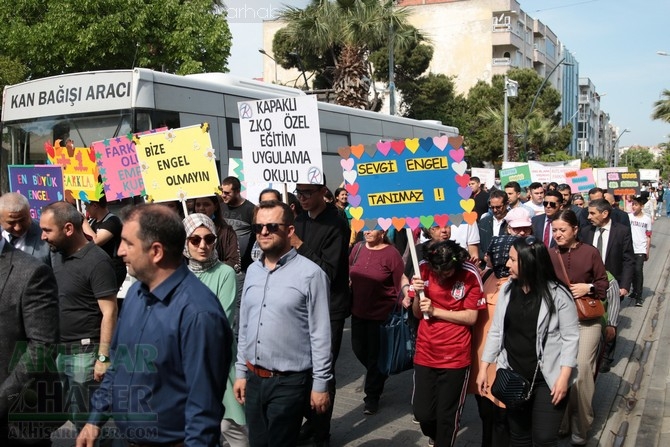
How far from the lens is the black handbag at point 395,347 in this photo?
20.5ft

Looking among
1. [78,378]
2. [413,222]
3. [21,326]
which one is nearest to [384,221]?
[413,222]

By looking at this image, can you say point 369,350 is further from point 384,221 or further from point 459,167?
point 459,167

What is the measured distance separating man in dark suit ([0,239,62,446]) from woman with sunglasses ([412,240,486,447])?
241 cm

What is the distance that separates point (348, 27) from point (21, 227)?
23.5 metres

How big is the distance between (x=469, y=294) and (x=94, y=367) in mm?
2474

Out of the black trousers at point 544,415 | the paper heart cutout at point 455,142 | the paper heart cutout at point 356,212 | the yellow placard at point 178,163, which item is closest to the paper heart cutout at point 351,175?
the paper heart cutout at point 356,212

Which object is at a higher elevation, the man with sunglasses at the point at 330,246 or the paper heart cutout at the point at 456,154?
the paper heart cutout at the point at 456,154

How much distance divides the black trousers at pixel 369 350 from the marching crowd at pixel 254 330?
0.20 m

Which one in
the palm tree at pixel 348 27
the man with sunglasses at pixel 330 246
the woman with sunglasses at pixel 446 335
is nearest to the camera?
the woman with sunglasses at pixel 446 335

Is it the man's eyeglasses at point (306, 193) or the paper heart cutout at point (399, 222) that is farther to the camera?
the man's eyeglasses at point (306, 193)

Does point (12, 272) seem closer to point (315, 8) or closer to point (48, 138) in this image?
point (48, 138)

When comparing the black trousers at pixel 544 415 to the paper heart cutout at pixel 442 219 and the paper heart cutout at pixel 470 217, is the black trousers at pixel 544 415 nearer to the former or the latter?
the paper heart cutout at pixel 470 217

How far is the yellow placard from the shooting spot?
22.0 ft

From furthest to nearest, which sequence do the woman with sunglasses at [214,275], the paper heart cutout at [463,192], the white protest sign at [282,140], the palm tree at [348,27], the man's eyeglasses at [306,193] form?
the palm tree at [348,27] → the white protest sign at [282,140] → the man's eyeglasses at [306,193] → the paper heart cutout at [463,192] → the woman with sunglasses at [214,275]
